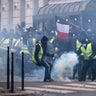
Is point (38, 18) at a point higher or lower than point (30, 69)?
higher

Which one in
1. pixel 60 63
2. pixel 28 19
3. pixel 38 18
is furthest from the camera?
pixel 28 19

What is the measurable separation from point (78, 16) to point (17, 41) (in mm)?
3232

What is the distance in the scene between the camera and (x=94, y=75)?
57.9ft

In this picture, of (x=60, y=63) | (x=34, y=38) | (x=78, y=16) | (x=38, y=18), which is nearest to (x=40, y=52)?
(x=60, y=63)

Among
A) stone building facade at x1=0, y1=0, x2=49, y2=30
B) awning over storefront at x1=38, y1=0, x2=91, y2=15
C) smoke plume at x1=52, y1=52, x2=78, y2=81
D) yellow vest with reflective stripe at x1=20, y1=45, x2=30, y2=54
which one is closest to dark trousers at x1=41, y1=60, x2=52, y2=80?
smoke plume at x1=52, y1=52, x2=78, y2=81

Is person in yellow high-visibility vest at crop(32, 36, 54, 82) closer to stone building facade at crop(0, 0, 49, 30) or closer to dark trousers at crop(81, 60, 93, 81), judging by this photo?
dark trousers at crop(81, 60, 93, 81)

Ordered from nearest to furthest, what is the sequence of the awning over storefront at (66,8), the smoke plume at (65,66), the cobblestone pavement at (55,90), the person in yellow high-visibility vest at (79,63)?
the cobblestone pavement at (55,90) → the person in yellow high-visibility vest at (79,63) → the smoke plume at (65,66) → the awning over storefront at (66,8)

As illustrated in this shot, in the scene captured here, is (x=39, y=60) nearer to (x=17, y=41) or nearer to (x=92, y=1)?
(x=17, y=41)

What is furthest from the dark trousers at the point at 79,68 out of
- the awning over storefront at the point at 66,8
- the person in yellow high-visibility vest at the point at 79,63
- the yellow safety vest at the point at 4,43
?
the yellow safety vest at the point at 4,43

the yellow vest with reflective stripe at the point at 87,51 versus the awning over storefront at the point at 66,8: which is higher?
the awning over storefront at the point at 66,8

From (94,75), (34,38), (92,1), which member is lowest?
(94,75)

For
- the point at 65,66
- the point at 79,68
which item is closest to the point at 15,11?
the point at 65,66

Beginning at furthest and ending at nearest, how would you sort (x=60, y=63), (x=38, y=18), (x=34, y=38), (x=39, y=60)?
(x=38, y=18), (x=34, y=38), (x=60, y=63), (x=39, y=60)

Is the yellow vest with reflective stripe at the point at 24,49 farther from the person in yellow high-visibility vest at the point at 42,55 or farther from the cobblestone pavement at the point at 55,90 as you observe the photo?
the cobblestone pavement at the point at 55,90
